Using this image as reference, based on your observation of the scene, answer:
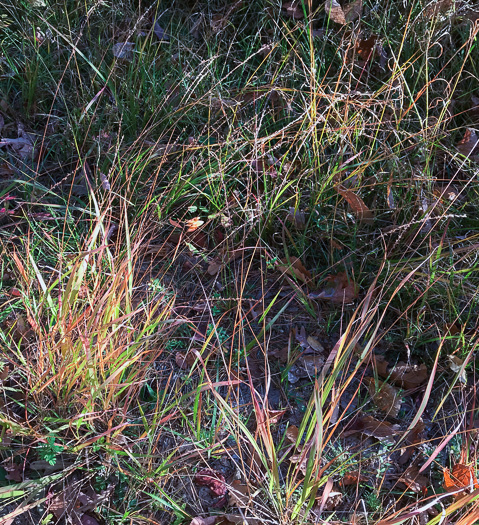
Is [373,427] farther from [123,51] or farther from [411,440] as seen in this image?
[123,51]

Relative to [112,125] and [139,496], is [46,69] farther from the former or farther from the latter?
[139,496]

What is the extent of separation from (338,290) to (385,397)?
46 cm

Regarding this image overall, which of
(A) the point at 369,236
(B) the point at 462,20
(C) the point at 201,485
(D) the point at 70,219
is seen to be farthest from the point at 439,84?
(C) the point at 201,485

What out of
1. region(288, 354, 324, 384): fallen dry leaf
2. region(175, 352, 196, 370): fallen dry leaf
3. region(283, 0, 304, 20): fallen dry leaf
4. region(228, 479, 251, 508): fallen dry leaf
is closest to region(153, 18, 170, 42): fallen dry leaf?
region(283, 0, 304, 20): fallen dry leaf

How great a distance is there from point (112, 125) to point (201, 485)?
167 centimetres

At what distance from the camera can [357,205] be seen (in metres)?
2.21

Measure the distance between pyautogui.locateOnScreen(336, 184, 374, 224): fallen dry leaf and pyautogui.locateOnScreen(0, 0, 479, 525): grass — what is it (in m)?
0.01

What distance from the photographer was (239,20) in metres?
2.86

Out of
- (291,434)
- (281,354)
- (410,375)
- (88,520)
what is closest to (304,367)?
(281,354)

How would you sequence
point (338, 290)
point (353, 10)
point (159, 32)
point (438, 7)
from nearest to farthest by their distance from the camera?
point (338, 290), point (438, 7), point (353, 10), point (159, 32)

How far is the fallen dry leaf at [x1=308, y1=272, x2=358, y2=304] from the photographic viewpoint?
211 centimetres

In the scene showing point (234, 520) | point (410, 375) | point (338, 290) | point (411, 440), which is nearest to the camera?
point (234, 520)

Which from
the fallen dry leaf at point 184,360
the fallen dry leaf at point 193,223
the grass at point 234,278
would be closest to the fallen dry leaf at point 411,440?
the grass at point 234,278

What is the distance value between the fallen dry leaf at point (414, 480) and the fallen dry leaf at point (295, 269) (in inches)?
30.9
